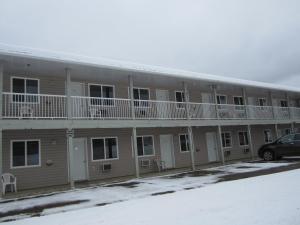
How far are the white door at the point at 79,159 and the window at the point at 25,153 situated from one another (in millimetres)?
1772

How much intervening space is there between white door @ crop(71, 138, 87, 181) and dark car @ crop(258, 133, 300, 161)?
35.7 feet

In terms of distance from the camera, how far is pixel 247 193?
8.51 m

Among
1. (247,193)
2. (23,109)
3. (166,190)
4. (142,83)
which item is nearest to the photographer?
Result: (247,193)

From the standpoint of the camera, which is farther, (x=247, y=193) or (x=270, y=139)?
(x=270, y=139)

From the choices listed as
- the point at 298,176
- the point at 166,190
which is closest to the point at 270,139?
the point at 298,176

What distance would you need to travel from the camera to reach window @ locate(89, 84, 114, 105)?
15610 mm

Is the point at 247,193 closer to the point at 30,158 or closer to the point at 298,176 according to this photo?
the point at 298,176

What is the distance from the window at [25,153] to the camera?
12.9m

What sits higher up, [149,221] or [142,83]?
[142,83]

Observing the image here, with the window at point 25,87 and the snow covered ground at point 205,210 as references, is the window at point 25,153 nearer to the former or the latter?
the window at point 25,87

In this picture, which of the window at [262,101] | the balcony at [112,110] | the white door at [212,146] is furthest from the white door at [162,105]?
the window at [262,101]

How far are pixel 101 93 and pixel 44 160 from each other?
4.52 metres

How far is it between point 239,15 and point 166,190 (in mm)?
18335

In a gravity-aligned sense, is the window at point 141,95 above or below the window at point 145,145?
above
